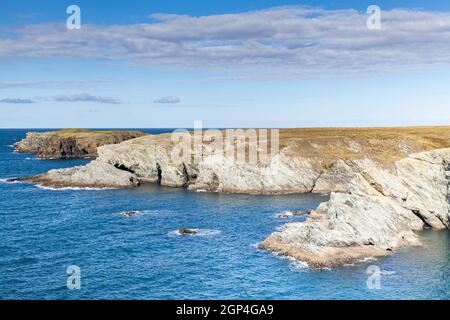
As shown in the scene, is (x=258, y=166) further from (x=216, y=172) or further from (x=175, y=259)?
(x=175, y=259)

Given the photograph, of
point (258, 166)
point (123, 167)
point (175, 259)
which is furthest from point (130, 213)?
point (123, 167)

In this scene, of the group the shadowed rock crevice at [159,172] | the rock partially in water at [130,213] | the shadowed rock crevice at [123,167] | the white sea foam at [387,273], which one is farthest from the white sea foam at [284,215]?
the shadowed rock crevice at [123,167]

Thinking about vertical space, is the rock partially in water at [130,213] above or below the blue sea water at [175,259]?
above

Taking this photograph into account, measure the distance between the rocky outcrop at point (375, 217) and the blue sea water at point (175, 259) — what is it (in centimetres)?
262

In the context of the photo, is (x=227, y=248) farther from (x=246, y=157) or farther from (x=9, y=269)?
(x=246, y=157)

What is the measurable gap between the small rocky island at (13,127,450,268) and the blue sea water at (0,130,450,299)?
3.99 metres

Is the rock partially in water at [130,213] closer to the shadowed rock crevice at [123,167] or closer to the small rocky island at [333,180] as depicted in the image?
the small rocky island at [333,180]

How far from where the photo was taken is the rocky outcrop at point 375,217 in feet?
212

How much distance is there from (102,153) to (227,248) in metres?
94.8

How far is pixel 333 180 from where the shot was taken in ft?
409

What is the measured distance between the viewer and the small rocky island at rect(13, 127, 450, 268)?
66750 millimetres

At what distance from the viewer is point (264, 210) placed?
3880 inches

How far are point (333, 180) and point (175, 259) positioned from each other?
230ft

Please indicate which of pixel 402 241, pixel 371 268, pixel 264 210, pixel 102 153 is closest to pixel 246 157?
pixel 264 210
